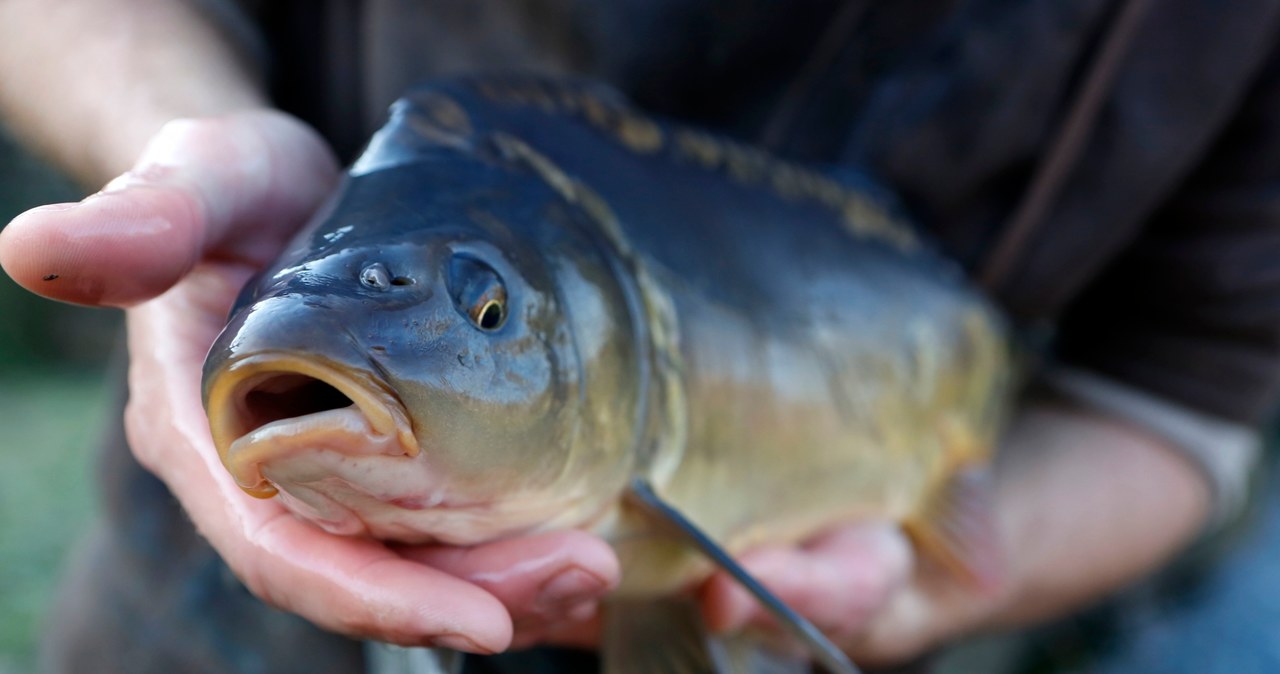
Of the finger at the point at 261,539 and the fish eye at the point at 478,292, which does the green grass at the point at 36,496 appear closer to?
the finger at the point at 261,539

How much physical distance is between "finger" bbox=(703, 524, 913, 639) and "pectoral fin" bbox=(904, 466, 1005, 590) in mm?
88

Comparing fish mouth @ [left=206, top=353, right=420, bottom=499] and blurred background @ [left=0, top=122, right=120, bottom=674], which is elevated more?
fish mouth @ [left=206, top=353, right=420, bottom=499]

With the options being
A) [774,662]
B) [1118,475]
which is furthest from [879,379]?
[1118,475]

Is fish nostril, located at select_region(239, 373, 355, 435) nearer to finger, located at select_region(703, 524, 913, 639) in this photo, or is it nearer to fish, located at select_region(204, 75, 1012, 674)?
fish, located at select_region(204, 75, 1012, 674)

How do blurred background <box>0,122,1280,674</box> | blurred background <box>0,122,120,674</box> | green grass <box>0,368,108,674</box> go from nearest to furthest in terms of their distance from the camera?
1. blurred background <box>0,122,1280,674</box>
2. green grass <box>0,368,108,674</box>
3. blurred background <box>0,122,120,674</box>

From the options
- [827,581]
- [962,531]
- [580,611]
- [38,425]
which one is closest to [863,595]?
[827,581]

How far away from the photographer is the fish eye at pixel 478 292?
636 millimetres

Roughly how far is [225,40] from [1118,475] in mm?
1261

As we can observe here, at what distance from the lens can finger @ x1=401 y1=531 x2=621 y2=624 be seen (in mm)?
682

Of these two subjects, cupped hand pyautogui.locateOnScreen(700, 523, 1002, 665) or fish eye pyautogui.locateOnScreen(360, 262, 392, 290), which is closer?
fish eye pyautogui.locateOnScreen(360, 262, 392, 290)

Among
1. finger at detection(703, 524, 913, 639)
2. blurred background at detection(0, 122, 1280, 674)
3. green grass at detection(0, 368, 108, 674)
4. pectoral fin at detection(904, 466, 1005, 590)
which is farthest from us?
green grass at detection(0, 368, 108, 674)

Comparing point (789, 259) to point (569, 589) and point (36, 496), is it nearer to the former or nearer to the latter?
point (569, 589)

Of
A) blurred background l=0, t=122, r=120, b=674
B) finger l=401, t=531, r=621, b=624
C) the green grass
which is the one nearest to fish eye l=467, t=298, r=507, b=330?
finger l=401, t=531, r=621, b=624

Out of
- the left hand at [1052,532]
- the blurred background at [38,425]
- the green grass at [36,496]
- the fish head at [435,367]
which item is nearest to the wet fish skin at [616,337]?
the fish head at [435,367]
